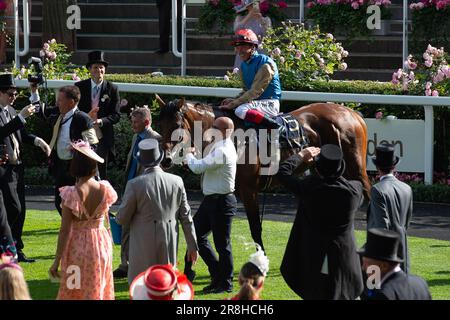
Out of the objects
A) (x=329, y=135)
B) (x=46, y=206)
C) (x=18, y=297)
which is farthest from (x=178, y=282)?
(x=46, y=206)

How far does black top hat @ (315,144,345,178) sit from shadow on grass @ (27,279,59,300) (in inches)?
116

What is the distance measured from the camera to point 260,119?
40.4ft

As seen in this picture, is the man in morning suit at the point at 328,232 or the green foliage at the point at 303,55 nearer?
the man in morning suit at the point at 328,232

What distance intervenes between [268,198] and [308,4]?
4301 mm

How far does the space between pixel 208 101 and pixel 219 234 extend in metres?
5.81

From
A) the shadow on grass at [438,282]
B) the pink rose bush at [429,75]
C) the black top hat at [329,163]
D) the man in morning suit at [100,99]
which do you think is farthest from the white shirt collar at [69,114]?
the pink rose bush at [429,75]

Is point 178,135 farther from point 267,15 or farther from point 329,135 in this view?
point 267,15

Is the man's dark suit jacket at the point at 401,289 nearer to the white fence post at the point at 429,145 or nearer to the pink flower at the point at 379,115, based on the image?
the white fence post at the point at 429,145

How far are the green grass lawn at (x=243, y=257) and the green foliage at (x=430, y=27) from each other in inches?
211

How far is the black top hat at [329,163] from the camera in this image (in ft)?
28.2

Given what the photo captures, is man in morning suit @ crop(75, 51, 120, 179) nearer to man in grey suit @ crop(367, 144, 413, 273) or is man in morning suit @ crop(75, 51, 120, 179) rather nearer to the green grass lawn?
the green grass lawn

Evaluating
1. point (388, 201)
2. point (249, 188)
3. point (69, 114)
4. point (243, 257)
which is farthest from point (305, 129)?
point (388, 201)

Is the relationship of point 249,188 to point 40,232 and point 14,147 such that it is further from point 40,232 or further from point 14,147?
point 40,232

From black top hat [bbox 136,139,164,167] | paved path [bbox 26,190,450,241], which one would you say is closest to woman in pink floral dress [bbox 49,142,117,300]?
black top hat [bbox 136,139,164,167]
